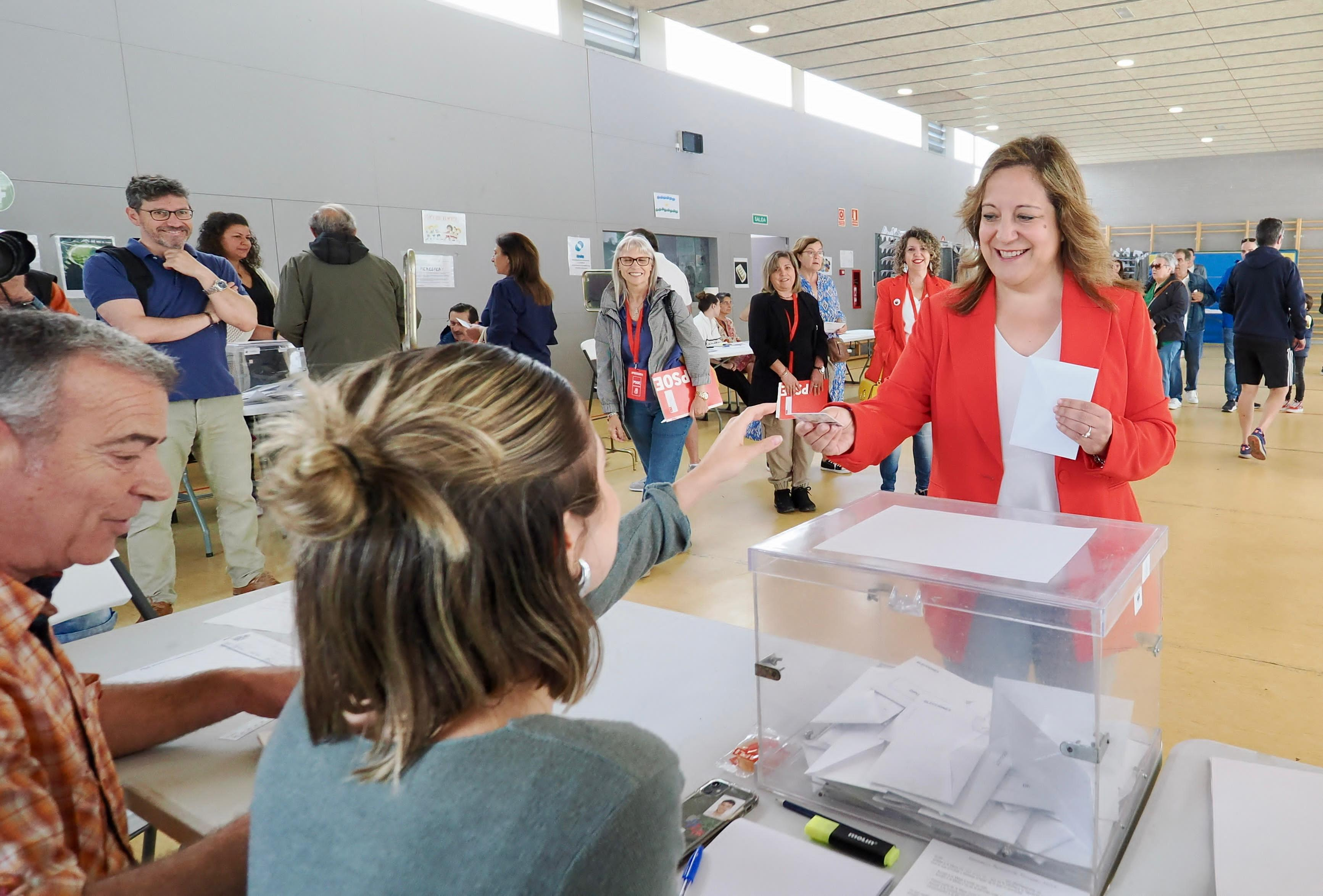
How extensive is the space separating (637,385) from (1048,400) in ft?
8.14

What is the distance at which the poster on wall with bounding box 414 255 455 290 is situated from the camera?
7023 millimetres

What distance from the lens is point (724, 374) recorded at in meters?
6.33

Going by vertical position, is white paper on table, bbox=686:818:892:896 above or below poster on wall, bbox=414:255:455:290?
below

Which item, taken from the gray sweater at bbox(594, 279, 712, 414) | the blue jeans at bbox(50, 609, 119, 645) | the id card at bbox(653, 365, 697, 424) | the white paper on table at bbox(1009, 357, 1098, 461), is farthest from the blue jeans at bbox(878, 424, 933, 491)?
the blue jeans at bbox(50, 609, 119, 645)

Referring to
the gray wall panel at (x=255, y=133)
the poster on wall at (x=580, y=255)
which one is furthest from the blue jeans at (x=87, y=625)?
the poster on wall at (x=580, y=255)

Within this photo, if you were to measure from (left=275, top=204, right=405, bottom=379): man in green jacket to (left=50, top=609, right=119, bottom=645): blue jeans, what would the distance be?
6.74ft

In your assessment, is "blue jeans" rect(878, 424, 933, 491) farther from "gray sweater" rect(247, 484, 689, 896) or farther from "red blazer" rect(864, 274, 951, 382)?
"gray sweater" rect(247, 484, 689, 896)

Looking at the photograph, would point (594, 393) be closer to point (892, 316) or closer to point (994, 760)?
point (892, 316)

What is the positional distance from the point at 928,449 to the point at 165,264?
3912mm

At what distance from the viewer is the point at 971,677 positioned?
3.24ft

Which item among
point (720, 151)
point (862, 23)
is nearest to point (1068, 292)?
point (862, 23)

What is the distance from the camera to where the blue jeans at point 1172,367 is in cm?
766

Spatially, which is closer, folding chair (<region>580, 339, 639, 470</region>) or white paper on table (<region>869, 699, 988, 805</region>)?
white paper on table (<region>869, 699, 988, 805</region>)

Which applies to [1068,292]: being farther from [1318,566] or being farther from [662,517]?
[1318,566]
